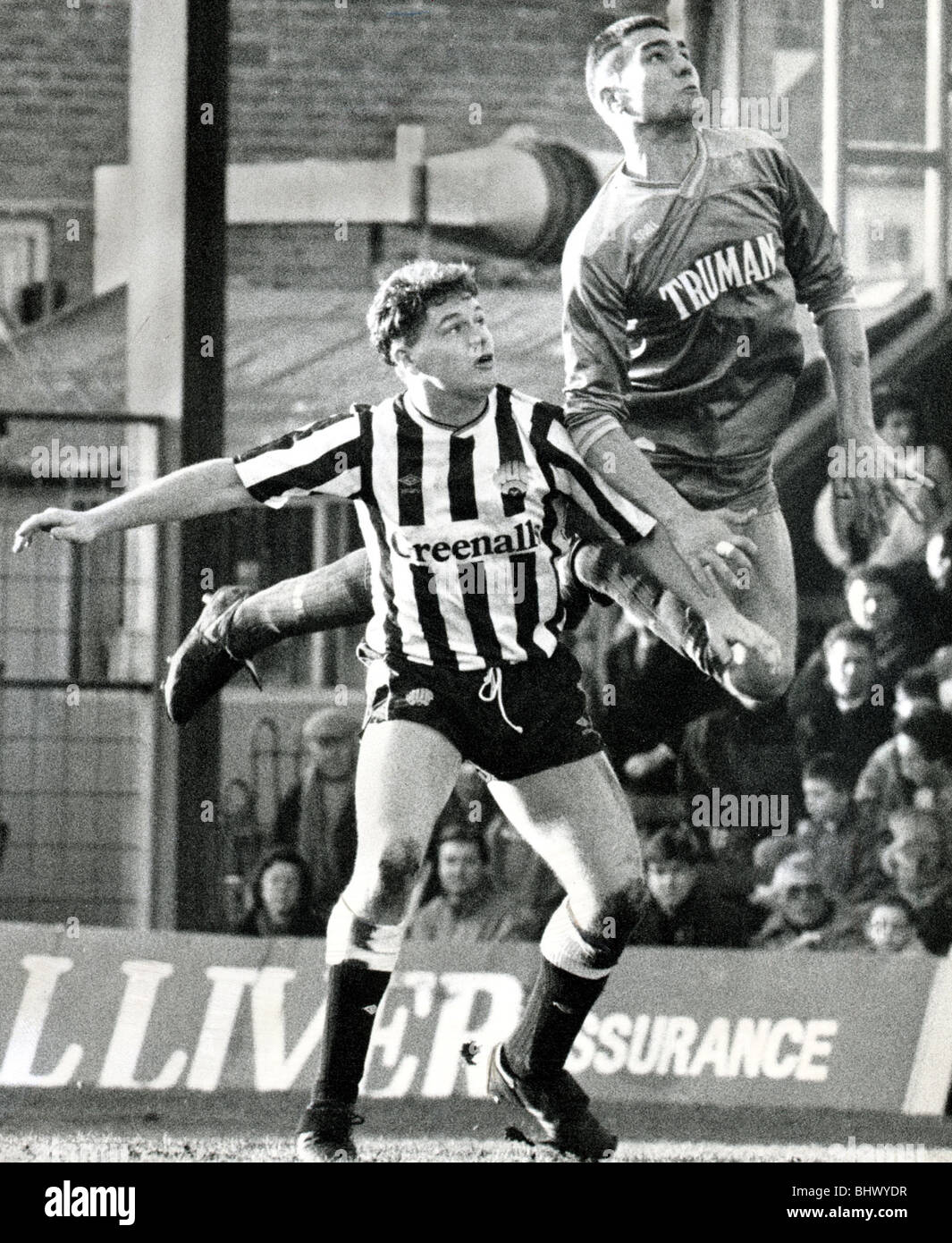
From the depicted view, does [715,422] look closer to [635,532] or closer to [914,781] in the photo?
[635,532]

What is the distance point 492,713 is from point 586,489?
21.3 inches

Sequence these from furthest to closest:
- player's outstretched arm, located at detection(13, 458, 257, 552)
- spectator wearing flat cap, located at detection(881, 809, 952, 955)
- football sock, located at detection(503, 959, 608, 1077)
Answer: spectator wearing flat cap, located at detection(881, 809, 952, 955) < football sock, located at detection(503, 959, 608, 1077) < player's outstretched arm, located at detection(13, 458, 257, 552)

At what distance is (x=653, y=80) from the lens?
515 cm

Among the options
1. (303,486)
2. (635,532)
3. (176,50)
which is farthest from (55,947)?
(176,50)

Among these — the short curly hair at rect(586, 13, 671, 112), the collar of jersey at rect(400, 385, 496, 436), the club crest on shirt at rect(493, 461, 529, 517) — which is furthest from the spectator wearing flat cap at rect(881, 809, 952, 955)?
the short curly hair at rect(586, 13, 671, 112)

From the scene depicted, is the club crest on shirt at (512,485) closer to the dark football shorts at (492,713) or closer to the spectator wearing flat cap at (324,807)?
the dark football shorts at (492,713)

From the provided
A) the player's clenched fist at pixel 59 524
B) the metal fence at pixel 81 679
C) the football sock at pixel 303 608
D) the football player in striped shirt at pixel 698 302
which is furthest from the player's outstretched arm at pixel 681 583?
the player's clenched fist at pixel 59 524

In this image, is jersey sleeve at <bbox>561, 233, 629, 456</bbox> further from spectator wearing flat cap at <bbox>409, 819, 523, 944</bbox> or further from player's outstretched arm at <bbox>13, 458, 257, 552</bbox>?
spectator wearing flat cap at <bbox>409, 819, 523, 944</bbox>

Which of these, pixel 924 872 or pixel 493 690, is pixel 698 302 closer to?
pixel 493 690

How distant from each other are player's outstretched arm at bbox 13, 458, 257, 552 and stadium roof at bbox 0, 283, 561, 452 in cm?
103

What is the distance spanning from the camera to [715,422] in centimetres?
520

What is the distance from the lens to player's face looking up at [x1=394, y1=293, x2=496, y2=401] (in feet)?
14.4

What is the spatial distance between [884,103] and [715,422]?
115cm

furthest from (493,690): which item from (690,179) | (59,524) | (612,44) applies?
(612,44)
